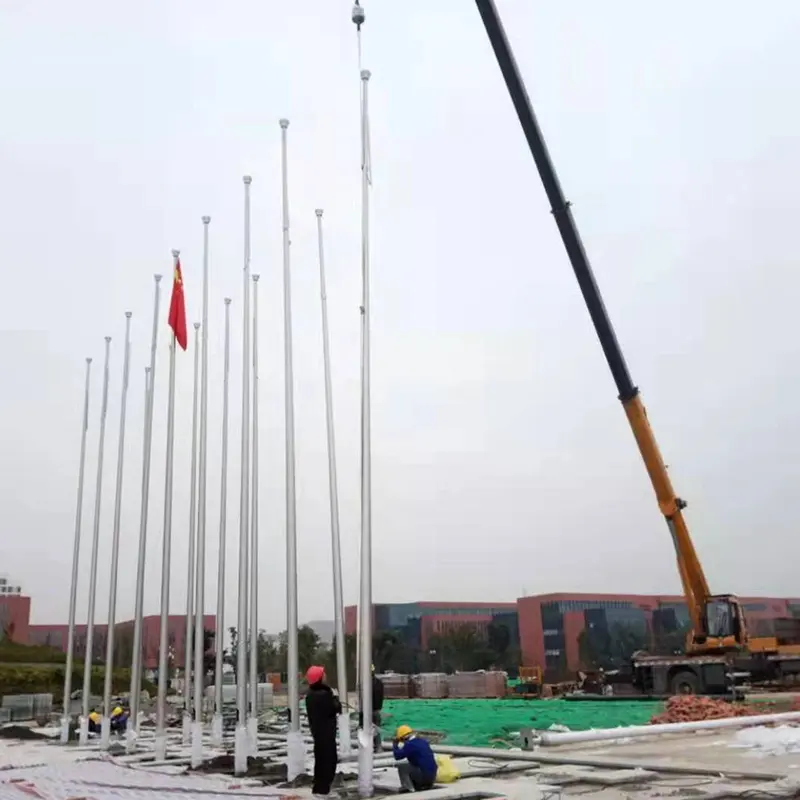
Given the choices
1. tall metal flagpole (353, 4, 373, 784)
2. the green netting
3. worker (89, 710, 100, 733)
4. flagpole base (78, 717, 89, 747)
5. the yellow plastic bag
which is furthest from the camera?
the green netting

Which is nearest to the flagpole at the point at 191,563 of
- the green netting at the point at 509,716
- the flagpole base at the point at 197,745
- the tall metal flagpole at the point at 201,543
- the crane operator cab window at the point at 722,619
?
the tall metal flagpole at the point at 201,543

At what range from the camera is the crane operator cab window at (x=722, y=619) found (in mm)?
23188

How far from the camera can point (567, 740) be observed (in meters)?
13.7

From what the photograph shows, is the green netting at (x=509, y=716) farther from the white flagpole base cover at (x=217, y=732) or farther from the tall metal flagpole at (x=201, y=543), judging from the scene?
the tall metal flagpole at (x=201, y=543)

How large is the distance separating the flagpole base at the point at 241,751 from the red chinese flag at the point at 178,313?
742cm

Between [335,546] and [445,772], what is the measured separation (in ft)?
16.5

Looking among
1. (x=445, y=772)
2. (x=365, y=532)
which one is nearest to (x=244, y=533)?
(x=365, y=532)

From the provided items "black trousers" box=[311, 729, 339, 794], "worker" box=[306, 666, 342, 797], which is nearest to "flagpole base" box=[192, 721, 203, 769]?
"worker" box=[306, 666, 342, 797]

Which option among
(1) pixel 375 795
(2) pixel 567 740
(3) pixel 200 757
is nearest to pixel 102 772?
(3) pixel 200 757

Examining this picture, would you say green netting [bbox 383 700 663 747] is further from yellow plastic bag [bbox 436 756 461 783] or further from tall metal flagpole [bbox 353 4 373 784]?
tall metal flagpole [bbox 353 4 373 784]

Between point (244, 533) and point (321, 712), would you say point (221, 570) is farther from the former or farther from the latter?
point (321, 712)

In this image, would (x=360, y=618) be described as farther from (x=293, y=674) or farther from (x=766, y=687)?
(x=766, y=687)

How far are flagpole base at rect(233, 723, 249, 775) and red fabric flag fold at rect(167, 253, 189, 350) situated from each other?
7.42 metres

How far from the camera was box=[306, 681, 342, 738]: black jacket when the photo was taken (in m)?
8.87
